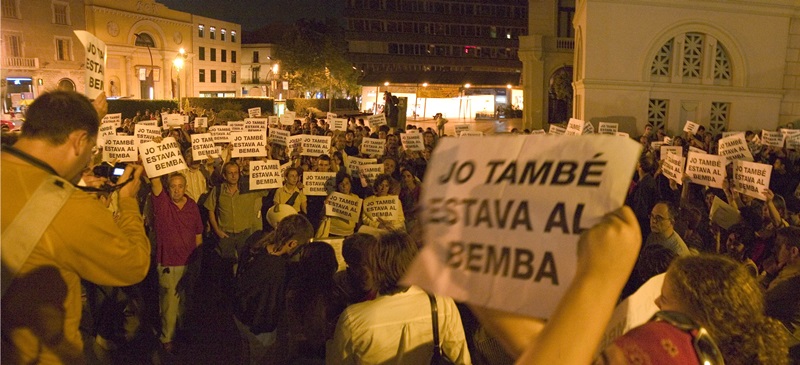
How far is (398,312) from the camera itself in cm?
309

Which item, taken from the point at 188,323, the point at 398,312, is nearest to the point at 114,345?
the point at 188,323

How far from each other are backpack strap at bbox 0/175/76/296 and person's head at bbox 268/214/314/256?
2.12 meters

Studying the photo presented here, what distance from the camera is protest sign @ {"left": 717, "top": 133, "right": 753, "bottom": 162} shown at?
8.28 metres

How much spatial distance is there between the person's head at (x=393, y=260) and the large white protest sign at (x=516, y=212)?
138cm

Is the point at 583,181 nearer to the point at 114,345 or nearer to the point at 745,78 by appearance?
the point at 114,345

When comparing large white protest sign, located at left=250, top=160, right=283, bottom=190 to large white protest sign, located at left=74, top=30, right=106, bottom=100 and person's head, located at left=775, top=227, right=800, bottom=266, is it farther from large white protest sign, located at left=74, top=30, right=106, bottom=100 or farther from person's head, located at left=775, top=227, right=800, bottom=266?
person's head, located at left=775, top=227, right=800, bottom=266

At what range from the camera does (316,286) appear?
471 cm

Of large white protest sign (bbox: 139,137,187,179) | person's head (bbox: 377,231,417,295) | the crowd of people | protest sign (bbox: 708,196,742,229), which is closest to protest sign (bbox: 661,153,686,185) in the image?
the crowd of people

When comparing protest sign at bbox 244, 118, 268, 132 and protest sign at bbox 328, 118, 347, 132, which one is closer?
protest sign at bbox 244, 118, 268, 132

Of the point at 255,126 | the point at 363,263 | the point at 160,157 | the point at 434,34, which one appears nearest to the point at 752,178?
the point at 363,263

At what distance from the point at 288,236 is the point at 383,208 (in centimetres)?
282

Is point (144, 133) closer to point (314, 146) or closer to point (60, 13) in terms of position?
point (314, 146)

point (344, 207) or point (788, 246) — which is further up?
point (788, 246)

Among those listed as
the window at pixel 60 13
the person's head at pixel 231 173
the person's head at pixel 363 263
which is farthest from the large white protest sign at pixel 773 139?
the window at pixel 60 13
